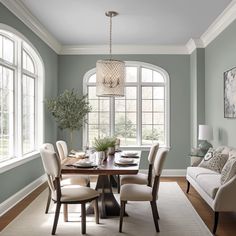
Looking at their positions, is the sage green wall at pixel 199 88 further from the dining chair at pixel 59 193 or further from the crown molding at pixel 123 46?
the dining chair at pixel 59 193

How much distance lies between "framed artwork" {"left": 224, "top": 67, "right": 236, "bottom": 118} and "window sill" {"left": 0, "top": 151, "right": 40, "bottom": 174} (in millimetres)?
3371

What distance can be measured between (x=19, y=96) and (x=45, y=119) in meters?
1.29

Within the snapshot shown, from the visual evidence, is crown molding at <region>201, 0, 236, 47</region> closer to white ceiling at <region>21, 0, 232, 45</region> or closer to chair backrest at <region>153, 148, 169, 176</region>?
white ceiling at <region>21, 0, 232, 45</region>

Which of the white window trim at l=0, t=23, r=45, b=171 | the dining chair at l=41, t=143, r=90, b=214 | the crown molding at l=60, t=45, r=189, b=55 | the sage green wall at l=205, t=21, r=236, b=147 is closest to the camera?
the dining chair at l=41, t=143, r=90, b=214

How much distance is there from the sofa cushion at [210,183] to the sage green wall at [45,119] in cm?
271

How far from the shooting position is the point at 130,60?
22.8 ft

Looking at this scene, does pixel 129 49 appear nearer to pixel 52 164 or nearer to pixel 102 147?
pixel 102 147

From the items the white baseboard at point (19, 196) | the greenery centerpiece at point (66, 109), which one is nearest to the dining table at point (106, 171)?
the white baseboard at point (19, 196)

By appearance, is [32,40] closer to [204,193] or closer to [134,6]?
[134,6]

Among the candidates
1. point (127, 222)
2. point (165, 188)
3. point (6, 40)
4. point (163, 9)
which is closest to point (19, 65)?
point (6, 40)

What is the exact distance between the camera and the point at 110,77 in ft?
15.1

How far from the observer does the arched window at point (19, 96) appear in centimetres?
452

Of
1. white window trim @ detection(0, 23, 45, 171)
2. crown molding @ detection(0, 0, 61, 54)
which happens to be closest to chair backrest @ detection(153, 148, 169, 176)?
white window trim @ detection(0, 23, 45, 171)

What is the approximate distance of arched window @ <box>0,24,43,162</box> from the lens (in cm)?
452
